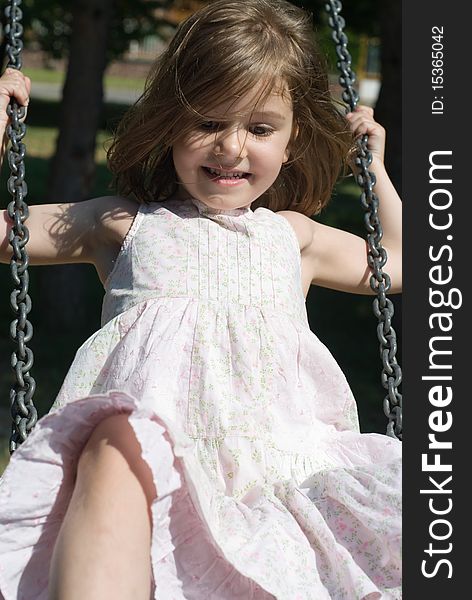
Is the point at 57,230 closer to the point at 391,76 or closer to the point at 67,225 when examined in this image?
the point at 67,225

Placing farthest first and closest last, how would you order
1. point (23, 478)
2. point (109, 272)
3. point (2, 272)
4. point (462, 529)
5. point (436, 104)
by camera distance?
point (2, 272), point (436, 104), point (109, 272), point (462, 529), point (23, 478)

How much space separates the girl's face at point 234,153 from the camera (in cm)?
255

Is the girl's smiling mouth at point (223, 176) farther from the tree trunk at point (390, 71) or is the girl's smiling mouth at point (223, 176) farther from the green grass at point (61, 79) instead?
the green grass at point (61, 79)

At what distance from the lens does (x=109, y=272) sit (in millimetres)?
2688

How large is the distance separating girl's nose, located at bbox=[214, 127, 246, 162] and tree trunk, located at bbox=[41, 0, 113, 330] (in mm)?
5421

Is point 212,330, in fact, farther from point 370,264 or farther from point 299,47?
point 299,47

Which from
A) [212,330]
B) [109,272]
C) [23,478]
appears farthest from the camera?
[109,272]

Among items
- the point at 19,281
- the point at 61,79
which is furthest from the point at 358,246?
the point at 61,79

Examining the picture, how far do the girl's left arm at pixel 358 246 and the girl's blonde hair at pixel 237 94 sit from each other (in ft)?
0.34

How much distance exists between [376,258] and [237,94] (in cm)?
61

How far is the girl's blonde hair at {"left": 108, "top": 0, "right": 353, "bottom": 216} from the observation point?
258 cm

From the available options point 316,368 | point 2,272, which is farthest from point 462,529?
point 2,272

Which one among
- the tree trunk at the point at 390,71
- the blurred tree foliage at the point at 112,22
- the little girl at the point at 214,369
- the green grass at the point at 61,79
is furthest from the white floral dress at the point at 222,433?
the green grass at the point at 61,79

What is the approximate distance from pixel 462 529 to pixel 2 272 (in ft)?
25.2
